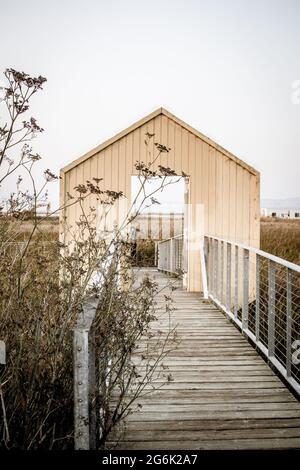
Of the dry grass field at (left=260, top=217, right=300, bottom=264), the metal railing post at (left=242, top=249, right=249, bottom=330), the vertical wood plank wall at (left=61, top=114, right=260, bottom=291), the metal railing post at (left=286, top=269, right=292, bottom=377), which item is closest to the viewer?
the metal railing post at (left=286, top=269, right=292, bottom=377)

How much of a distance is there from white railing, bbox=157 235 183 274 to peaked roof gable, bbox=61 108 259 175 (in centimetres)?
350

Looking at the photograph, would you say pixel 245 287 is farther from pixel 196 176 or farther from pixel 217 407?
pixel 196 176

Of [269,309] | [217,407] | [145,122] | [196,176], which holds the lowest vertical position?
[217,407]

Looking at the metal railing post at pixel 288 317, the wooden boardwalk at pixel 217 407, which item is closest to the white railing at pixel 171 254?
the wooden boardwalk at pixel 217 407

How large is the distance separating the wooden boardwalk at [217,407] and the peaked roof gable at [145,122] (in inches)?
200

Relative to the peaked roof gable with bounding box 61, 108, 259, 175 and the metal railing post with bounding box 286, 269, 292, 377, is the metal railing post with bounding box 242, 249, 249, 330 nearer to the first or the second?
the metal railing post with bounding box 286, 269, 292, 377

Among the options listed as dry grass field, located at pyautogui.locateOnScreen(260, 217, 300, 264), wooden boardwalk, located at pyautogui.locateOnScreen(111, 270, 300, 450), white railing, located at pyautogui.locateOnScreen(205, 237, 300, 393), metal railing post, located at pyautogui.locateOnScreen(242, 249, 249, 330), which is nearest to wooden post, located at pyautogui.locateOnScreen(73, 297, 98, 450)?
wooden boardwalk, located at pyautogui.locateOnScreen(111, 270, 300, 450)

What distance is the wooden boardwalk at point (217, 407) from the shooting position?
3.17 metres

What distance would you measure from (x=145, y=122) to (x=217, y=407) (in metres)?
7.14

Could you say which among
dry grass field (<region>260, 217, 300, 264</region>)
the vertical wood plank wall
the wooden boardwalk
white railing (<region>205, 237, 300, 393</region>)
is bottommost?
the wooden boardwalk

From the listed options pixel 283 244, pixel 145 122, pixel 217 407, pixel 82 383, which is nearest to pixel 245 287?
pixel 217 407

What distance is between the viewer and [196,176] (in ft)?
32.1

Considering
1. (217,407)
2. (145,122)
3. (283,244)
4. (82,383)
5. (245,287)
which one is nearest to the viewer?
(82,383)

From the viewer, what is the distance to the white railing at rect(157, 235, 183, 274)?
13.0m
